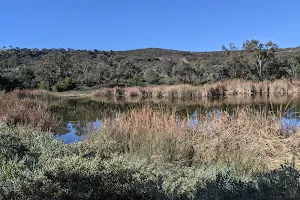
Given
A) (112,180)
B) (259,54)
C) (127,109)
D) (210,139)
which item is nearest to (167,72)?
(259,54)

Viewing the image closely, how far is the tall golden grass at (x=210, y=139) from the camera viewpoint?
17.9 ft

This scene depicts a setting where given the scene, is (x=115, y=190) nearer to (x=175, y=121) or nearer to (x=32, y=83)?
(x=175, y=121)

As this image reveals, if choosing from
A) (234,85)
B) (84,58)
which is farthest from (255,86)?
(84,58)

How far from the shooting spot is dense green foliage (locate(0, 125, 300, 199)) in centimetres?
288

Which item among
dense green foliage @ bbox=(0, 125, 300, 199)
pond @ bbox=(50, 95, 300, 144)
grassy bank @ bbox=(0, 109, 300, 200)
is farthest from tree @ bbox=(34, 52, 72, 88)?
dense green foliage @ bbox=(0, 125, 300, 199)

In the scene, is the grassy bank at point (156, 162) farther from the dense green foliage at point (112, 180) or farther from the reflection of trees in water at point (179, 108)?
the reflection of trees in water at point (179, 108)

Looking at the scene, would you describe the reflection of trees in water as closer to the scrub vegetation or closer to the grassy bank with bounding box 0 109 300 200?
the scrub vegetation

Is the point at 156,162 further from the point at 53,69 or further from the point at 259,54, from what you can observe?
the point at 53,69

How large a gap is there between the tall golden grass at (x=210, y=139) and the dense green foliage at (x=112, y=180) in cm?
92

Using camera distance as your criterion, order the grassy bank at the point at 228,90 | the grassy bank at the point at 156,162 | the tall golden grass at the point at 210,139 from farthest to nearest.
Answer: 1. the grassy bank at the point at 228,90
2. the tall golden grass at the point at 210,139
3. the grassy bank at the point at 156,162

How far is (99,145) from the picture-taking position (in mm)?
5633

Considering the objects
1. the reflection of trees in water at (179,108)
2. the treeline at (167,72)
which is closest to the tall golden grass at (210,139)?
the reflection of trees in water at (179,108)

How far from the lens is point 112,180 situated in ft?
11.9

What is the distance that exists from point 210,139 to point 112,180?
290 centimetres
